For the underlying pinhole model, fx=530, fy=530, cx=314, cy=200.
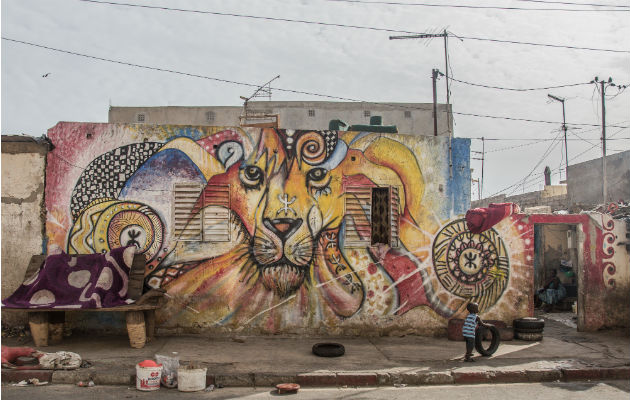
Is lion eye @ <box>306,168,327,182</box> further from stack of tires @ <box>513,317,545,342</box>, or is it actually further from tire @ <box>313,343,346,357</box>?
stack of tires @ <box>513,317,545,342</box>

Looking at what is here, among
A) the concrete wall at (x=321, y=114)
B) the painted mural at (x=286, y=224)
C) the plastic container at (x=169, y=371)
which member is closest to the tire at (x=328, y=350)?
the painted mural at (x=286, y=224)

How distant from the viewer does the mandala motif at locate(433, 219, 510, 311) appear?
37.3ft

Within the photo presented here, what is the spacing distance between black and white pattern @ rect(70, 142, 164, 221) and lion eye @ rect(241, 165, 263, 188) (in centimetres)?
196

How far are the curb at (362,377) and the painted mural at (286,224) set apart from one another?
283 cm

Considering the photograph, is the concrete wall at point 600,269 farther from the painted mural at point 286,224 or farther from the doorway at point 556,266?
the doorway at point 556,266

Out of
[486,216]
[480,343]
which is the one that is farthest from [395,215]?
[480,343]

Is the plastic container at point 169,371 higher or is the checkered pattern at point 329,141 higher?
the checkered pattern at point 329,141

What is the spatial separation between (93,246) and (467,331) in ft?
23.8

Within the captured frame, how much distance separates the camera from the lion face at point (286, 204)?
1082cm

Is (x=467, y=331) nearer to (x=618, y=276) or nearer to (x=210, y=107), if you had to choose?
(x=618, y=276)

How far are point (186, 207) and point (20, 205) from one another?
10.5ft

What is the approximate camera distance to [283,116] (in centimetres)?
3538

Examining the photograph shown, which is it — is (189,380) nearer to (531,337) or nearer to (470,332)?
(470,332)

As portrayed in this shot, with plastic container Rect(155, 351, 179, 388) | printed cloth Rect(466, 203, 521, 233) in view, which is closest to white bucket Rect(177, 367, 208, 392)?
plastic container Rect(155, 351, 179, 388)
